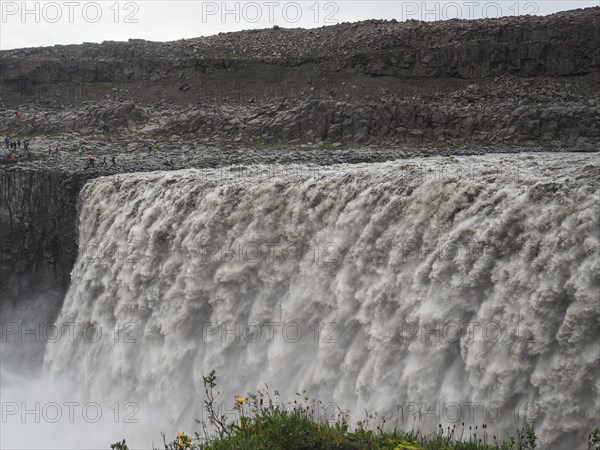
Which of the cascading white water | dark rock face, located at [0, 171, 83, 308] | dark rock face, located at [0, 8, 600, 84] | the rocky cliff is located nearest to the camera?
the cascading white water

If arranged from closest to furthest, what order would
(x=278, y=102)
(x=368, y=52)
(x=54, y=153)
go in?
(x=54, y=153), (x=278, y=102), (x=368, y=52)

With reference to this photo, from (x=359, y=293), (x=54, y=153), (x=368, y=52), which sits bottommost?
(x=359, y=293)

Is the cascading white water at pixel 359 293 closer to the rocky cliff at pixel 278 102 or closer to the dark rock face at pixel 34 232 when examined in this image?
the dark rock face at pixel 34 232

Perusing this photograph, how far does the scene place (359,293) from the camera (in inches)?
565

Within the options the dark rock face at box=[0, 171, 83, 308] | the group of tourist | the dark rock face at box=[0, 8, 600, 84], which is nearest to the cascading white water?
Result: the dark rock face at box=[0, 171, 83, 308]

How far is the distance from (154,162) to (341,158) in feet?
28.6

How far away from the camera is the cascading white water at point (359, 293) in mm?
10633

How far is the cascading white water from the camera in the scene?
1063 cm

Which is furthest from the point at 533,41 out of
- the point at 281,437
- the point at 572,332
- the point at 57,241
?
the point at 281,437

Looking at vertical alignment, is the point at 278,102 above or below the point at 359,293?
above

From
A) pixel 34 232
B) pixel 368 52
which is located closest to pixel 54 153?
pixel 34 232

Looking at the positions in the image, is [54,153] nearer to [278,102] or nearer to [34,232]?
[34,232]

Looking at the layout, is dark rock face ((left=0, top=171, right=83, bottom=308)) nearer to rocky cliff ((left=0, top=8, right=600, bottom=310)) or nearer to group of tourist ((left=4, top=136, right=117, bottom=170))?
rocky cliff ((left=0, top=8, right=600, bottom=310))

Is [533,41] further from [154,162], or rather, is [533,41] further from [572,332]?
[572,332]
